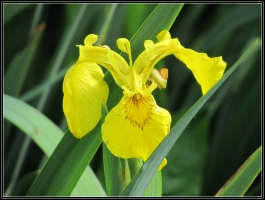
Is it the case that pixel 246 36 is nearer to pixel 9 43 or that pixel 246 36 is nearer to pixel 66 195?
pixel 9 43

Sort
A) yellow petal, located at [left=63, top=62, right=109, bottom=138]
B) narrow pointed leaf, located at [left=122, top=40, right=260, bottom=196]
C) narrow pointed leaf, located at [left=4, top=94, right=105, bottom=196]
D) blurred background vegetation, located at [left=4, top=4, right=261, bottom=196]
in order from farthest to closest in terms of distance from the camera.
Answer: blurred background vegetation, located at [left=4, top=4, right=261, bottom=196], narrow pointed leaf, located at [left=4, top=94, right=105, bottom=196], yellow petal, located at [left=63, top=62, right=109, bottom=138], narrow pointed leaf, located at [left=122, top=40, right=260, bottom=196]

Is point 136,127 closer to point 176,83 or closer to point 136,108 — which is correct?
point 136,108

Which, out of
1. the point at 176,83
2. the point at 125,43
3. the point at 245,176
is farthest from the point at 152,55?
the point at 176,83

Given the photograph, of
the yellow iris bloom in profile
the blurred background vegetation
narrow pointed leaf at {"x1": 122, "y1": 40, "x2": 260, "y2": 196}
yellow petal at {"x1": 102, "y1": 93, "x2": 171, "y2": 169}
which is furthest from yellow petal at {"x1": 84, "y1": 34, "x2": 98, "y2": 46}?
the blurred background vegetation

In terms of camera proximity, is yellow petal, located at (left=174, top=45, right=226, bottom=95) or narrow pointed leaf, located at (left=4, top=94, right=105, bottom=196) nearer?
yellow petal, located at (left=174, top=45, right=226, bottom=95)

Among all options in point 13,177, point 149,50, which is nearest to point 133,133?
point 149,50

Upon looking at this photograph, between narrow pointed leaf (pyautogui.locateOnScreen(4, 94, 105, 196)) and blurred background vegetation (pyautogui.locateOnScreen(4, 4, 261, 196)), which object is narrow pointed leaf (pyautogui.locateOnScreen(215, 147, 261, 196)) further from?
blurred background vegetation (pyautogui.locateOnScreen(4, 4, 261, 196))
